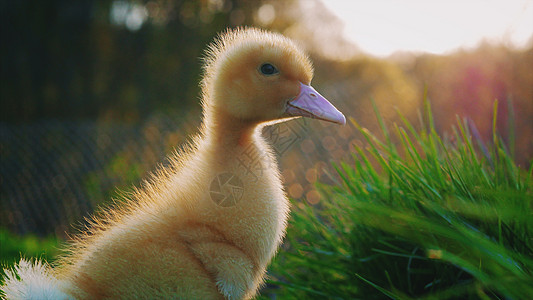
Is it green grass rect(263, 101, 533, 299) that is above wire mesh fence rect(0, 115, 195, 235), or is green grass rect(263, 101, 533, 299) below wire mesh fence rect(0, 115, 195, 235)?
above

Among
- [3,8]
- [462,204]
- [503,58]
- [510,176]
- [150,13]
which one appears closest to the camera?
[462,204]

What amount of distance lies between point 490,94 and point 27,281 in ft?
9.05

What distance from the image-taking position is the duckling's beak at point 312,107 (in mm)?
1010

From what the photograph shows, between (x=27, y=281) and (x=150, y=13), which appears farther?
(x=150, y=13)

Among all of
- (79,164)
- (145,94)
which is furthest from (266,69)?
(145,94)

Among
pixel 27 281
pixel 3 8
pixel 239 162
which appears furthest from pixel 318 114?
pixel 3 8

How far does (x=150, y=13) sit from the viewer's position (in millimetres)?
6492

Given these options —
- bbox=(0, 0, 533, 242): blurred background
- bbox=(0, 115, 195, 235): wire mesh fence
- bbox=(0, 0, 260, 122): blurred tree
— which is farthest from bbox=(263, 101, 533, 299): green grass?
bbox=(0, 0, 260, 122): blurred tree

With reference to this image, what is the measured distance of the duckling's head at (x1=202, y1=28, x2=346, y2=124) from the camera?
3.41 feet

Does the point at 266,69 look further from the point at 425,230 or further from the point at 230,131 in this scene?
the point at 425,230

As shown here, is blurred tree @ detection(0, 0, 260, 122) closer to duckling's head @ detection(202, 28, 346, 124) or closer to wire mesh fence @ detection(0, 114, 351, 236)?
wire mesh fence @ detection(0, 114, 351, 236)

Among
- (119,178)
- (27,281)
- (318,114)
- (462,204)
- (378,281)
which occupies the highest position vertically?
(318,114)

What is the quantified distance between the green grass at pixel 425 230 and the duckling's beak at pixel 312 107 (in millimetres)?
182

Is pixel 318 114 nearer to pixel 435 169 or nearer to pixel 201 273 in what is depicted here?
pixel 435 169
